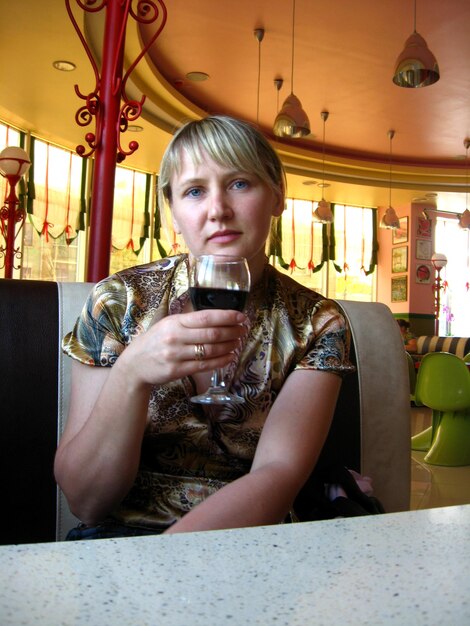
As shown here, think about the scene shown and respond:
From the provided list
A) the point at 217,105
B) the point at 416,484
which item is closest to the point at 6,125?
the point at 217,105

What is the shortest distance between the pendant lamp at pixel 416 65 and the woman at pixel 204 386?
357 centimetres

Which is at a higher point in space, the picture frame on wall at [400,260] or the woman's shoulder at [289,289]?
the picture frame on wall at [400,260]

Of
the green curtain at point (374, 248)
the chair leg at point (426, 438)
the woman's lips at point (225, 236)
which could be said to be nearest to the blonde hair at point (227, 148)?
the woman's lips at point (225, 236)

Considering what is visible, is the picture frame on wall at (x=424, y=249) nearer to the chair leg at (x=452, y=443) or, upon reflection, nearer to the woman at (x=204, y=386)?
the chair leg at (x=452, y=443)

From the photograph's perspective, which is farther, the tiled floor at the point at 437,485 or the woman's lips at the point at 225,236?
the tiled floor at the point at 437,485

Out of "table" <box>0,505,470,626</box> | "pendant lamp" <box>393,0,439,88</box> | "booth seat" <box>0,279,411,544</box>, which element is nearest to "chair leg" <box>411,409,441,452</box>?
"pendant lamp" <box>393,0,439,88</box>

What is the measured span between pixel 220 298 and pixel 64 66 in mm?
5889

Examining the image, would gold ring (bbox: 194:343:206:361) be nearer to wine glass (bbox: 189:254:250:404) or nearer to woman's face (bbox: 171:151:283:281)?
wine glass (bbox: 189:254:250:404)

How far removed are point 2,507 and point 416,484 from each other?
3059mm

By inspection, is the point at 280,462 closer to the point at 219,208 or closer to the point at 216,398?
the point at 216,398

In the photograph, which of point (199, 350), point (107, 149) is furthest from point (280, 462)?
point (107, 149)

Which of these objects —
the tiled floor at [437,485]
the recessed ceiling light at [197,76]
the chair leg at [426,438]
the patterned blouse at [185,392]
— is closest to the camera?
the patterned blouse at [185,392]

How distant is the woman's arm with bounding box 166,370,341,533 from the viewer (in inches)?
40.7

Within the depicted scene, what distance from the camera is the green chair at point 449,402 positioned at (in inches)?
183
